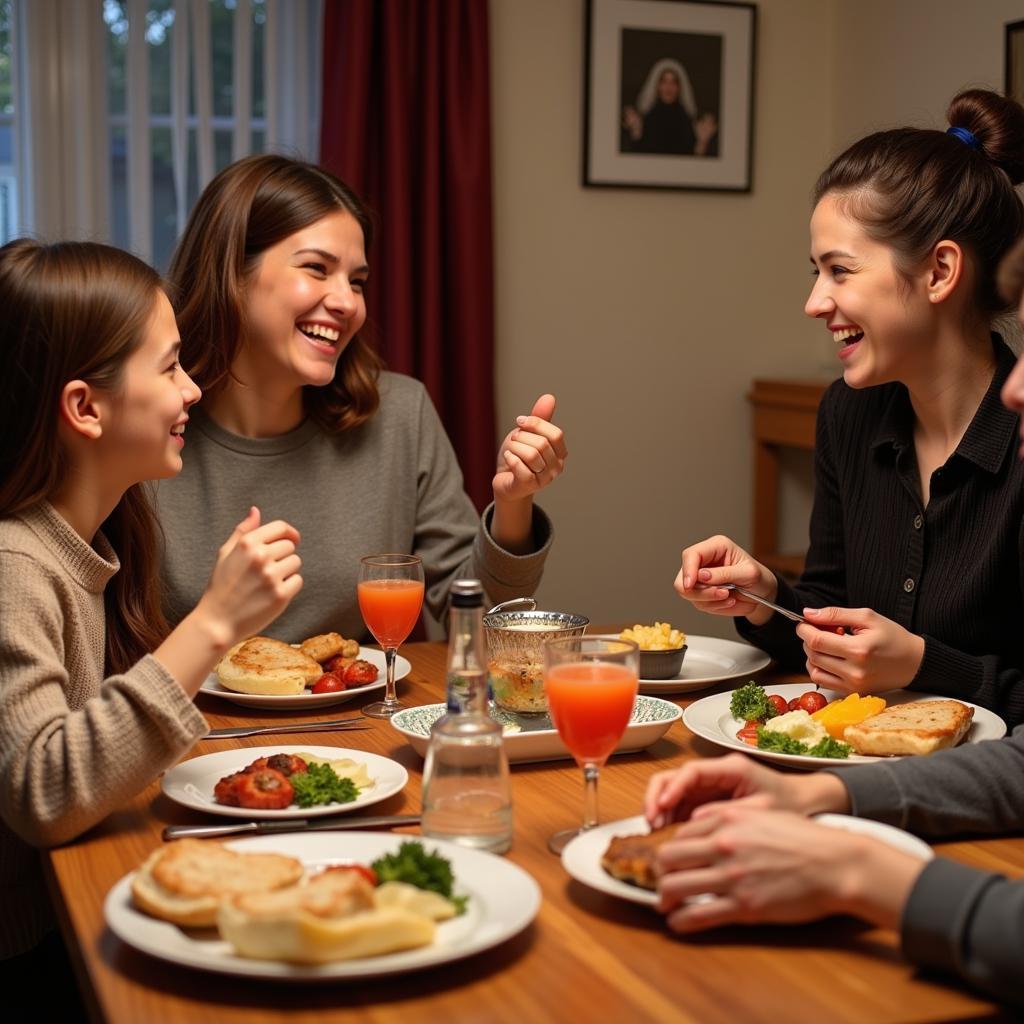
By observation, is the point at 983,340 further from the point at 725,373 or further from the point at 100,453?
the point at 725,373

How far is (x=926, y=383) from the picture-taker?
201cm

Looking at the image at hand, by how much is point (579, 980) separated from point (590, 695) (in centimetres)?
32

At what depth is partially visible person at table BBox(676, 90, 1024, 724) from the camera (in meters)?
1.87

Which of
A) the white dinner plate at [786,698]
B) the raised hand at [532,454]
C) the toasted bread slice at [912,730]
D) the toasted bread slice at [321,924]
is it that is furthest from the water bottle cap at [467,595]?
the raised hand at [532,454]

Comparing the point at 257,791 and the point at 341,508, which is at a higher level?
the point at 341,508

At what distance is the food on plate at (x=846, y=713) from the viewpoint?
5.12 feet

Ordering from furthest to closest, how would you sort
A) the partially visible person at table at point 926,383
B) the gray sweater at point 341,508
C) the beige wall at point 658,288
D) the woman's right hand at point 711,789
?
the beige wall at point 658,288 < the gray sweater at point 341,508 < the partially visible person at table at point 926,383 < the woman's right hand at point 711,789

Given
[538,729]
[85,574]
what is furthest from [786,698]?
[85,574]

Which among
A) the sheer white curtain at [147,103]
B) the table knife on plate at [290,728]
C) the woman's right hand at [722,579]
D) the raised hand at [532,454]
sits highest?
the sheer white curtain at [147,103]

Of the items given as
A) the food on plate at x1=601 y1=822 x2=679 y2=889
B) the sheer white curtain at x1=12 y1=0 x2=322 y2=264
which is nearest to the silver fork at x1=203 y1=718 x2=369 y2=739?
the food on plate at x1=601 y1=822 x2=679 y2=889

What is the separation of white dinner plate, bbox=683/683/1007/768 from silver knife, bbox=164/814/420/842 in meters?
0.41

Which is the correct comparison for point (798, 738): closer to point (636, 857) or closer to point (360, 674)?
point (636, 857)

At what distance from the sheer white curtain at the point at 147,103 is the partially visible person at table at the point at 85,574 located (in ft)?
6.77

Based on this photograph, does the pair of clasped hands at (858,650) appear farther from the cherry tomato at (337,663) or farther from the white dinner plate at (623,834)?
the cherry tomato at (337,663)
